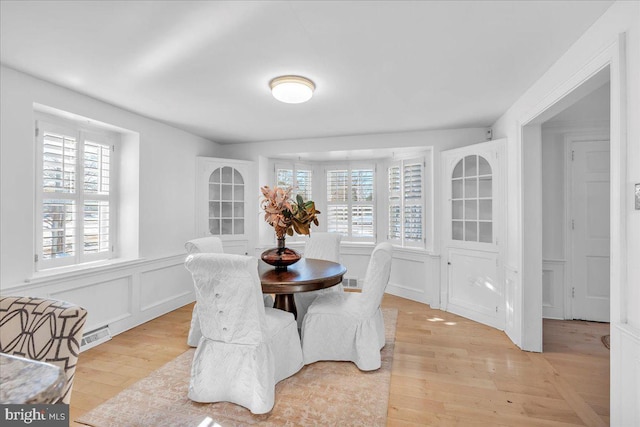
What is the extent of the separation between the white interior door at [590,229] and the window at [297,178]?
12.0ft

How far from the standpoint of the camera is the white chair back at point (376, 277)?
8.06ft

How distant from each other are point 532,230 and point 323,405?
2417mm

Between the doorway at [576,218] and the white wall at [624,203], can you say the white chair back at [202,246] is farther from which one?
the doorway at [576,218]

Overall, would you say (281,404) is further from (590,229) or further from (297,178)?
(590,229)

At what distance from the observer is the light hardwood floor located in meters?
1.93

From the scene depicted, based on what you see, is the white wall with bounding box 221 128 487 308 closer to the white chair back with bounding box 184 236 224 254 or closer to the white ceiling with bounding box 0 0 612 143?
the white ceiling with bounding box 0 0 612 143

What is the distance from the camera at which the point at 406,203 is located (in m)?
4.60

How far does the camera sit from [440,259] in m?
Result: 4.05

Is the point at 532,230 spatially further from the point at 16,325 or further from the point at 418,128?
the point at 16,325

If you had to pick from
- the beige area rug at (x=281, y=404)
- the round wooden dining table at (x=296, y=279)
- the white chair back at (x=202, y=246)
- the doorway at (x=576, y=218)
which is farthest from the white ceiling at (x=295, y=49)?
the beige area rug at (x=281, y=404)

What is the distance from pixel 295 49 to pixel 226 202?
311 cm

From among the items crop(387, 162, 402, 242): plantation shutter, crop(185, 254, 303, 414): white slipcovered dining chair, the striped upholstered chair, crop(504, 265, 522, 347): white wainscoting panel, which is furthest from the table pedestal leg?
crop(387, 162, 402, 242): plantation shutter

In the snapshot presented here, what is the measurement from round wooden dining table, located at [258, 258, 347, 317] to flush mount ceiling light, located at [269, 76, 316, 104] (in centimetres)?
150

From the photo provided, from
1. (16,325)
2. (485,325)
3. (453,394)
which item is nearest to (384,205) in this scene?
(485,325)
